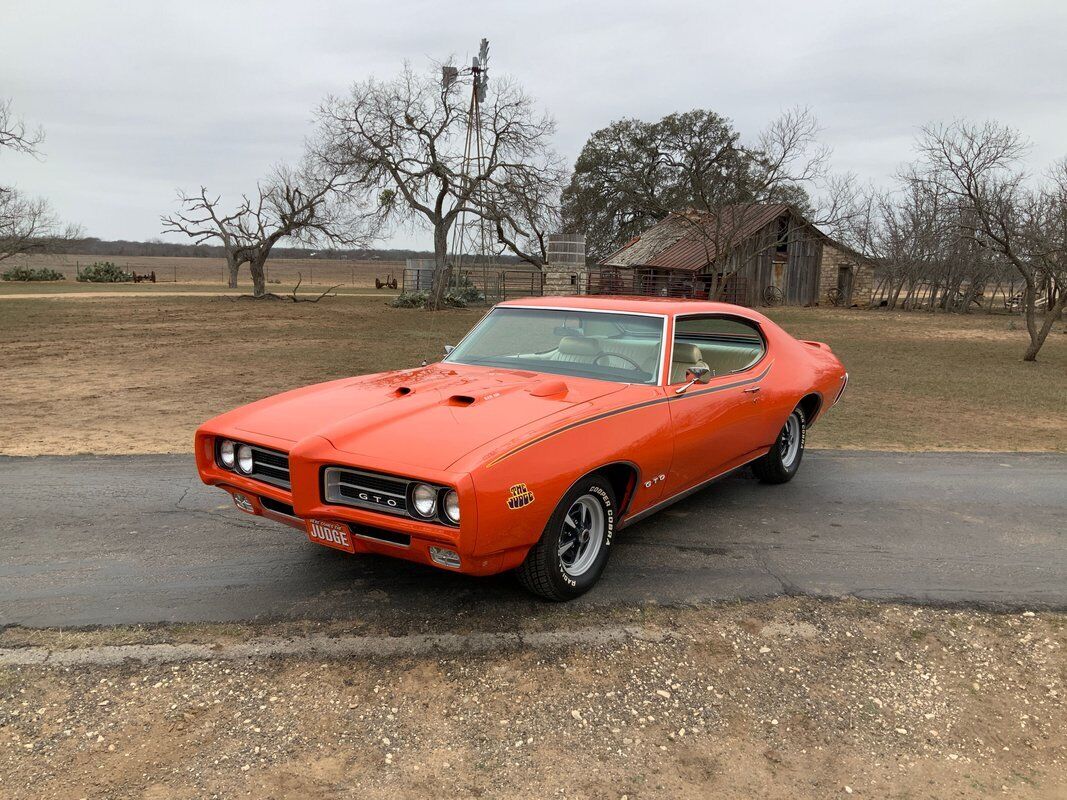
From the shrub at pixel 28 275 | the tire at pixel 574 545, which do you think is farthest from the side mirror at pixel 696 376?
the shrub at pixel 28 275

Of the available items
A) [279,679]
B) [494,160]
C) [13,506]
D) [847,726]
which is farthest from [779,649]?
[494,160]

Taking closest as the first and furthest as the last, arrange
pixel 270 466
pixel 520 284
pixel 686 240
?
pixel 270 466
pixel 686 240
pixel 520 284

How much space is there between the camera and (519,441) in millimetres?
3146

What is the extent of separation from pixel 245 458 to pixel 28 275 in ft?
191

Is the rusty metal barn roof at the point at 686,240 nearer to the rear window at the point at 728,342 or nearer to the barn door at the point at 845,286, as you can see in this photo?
the barn door at the point at 845,286

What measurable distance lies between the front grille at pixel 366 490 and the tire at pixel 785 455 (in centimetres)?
330

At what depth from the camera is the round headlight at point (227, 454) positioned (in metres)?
3.64

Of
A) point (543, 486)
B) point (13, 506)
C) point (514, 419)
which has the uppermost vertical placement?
point (514, 419)

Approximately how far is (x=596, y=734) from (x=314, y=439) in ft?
5.47

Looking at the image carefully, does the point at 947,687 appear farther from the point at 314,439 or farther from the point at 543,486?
the point at 314,439

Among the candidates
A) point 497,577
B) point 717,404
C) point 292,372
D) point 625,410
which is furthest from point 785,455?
point 292,372

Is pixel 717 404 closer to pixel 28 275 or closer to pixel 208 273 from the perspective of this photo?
pixel 28 275

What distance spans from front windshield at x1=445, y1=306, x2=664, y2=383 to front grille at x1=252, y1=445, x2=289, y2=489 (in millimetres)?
1551

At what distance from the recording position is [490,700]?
284 centimetres
